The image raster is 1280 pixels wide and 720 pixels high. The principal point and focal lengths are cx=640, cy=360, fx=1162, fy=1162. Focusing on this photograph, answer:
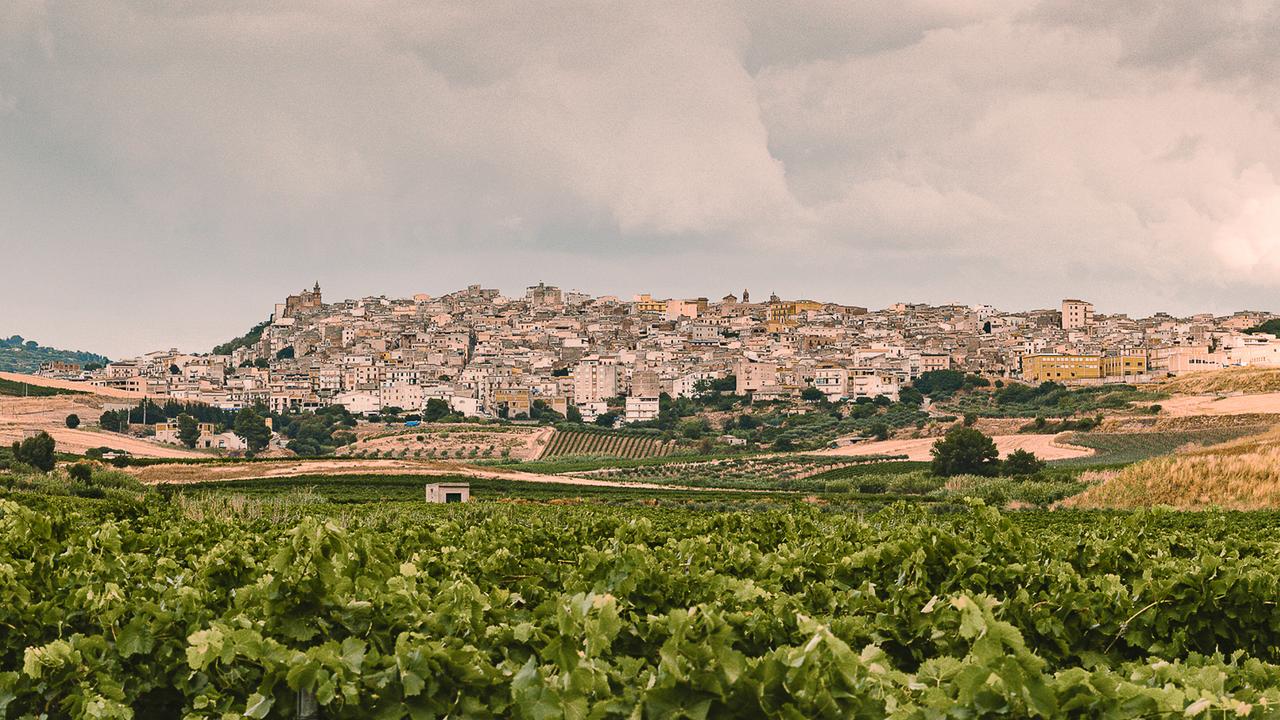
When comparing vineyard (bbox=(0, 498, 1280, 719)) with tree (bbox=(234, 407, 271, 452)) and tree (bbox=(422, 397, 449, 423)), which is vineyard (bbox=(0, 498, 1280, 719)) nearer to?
tree (bbox=(234, 407, 271, 452))

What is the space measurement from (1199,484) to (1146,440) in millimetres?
45120

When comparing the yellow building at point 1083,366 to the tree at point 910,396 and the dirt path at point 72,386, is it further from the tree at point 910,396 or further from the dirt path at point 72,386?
the dirt path at point 72,386

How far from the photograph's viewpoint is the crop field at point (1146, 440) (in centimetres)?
7744

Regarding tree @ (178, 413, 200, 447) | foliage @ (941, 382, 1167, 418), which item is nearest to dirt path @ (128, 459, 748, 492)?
tree @ (178, 413, 200, 447)

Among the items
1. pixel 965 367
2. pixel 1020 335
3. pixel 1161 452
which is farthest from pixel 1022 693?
pixel 1020 335

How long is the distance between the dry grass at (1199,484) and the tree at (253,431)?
84530 millimetres

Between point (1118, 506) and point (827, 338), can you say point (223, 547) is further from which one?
point (827, 338)

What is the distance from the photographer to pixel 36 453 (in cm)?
6112

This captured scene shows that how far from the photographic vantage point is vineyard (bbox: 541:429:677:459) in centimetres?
11000

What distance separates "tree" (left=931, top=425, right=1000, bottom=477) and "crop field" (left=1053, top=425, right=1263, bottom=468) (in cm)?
1227

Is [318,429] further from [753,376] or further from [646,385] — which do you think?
[753,376]

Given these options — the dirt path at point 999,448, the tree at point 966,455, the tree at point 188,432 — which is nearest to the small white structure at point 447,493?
the tree at point 966,455

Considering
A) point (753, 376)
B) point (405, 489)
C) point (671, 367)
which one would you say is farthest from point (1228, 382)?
point (405, 489)

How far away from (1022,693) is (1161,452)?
260 ft
